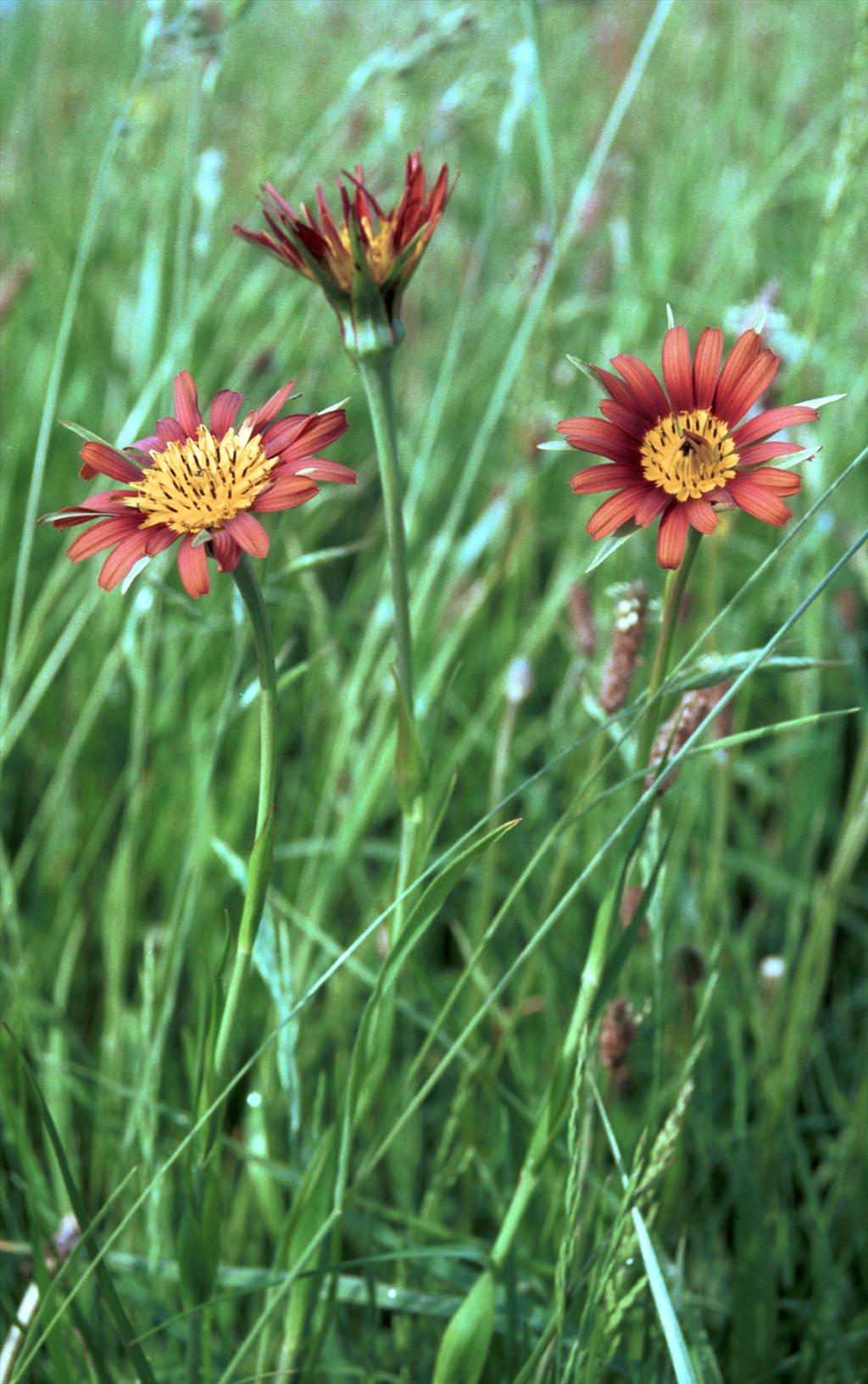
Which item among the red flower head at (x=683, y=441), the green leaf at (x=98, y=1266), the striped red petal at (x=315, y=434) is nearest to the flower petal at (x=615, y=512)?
the red flower head at (x=683, y=441)

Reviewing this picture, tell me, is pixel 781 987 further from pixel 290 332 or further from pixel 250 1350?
pixel 290 332

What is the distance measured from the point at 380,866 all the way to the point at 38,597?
479 millimetres

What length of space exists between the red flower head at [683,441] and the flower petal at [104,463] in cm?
19

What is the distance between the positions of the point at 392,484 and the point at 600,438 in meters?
0.09

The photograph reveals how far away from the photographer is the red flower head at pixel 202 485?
466mm

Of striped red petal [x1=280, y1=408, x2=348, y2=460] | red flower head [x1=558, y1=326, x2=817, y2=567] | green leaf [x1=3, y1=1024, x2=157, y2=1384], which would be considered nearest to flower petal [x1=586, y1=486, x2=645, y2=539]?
red flower head [x1=558, y1=326, x2=817, y2=567]

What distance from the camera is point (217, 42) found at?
868 mm

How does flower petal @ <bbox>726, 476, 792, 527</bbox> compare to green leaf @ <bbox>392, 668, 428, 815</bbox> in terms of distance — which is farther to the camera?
green leaf @ <bbox>392, 668, 428, 815</bbox>

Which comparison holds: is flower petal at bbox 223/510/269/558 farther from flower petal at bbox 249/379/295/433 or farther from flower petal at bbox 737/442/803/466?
flower petal at bbox 737/442/803/466

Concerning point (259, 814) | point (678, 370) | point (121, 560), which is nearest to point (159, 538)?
point (121, 560)

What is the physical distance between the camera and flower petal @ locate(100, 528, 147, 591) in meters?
0.47

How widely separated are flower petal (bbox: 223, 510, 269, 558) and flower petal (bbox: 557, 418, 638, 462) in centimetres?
13

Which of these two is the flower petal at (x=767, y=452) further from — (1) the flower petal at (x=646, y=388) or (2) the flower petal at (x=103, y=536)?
(2) the flower petal at (x=103, y=536)

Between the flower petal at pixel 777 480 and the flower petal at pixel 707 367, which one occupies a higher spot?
the flower petal at pixel 707 367
